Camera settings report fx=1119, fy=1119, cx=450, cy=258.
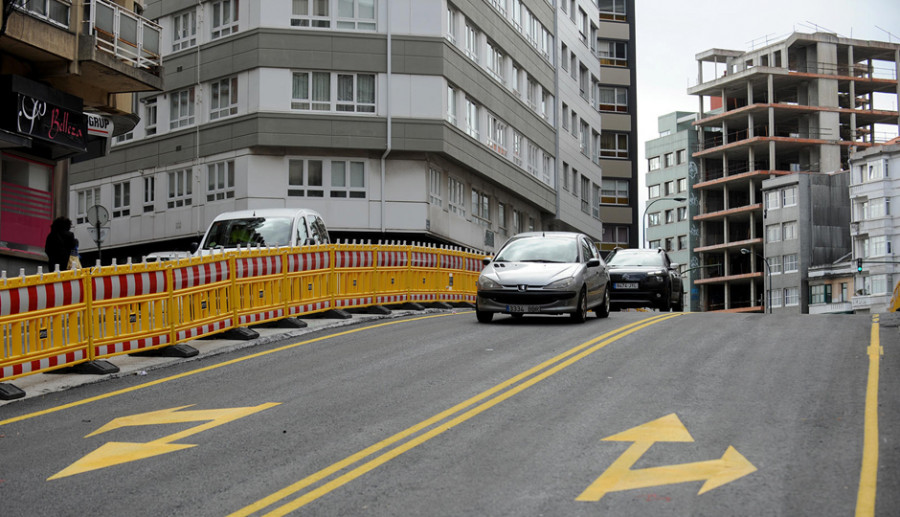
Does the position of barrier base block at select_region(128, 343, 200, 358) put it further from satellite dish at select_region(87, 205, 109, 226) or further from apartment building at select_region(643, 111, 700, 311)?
apartment building at select_region(643, 111, 700, 311)

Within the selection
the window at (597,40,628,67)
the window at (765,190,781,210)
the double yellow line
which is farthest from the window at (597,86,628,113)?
the double yellow line

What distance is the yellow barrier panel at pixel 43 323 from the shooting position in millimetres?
12141

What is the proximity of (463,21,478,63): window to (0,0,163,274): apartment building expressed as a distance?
18.8 m

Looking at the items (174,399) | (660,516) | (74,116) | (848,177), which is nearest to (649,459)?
(660,516)

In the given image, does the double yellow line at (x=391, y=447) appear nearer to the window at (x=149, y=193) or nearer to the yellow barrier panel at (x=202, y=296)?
the yellow barrier panel at (x=202, y=296)

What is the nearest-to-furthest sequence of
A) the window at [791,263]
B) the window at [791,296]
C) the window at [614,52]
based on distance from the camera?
the window at [614,52] < the window at [791,296] < the window at [791,263]

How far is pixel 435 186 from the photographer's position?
43281mm

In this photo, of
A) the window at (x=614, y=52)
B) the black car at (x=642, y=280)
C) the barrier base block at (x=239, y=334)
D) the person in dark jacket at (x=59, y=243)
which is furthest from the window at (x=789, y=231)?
the barrier base block at (x=239, y=334)

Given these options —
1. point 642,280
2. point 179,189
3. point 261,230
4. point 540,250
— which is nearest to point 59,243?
point 261,230

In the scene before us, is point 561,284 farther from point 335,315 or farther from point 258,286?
point 258,286

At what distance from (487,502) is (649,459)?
1641mm

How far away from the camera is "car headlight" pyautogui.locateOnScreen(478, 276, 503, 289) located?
19.1 metres

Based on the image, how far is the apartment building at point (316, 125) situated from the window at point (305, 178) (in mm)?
52

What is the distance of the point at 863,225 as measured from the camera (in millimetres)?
87250
